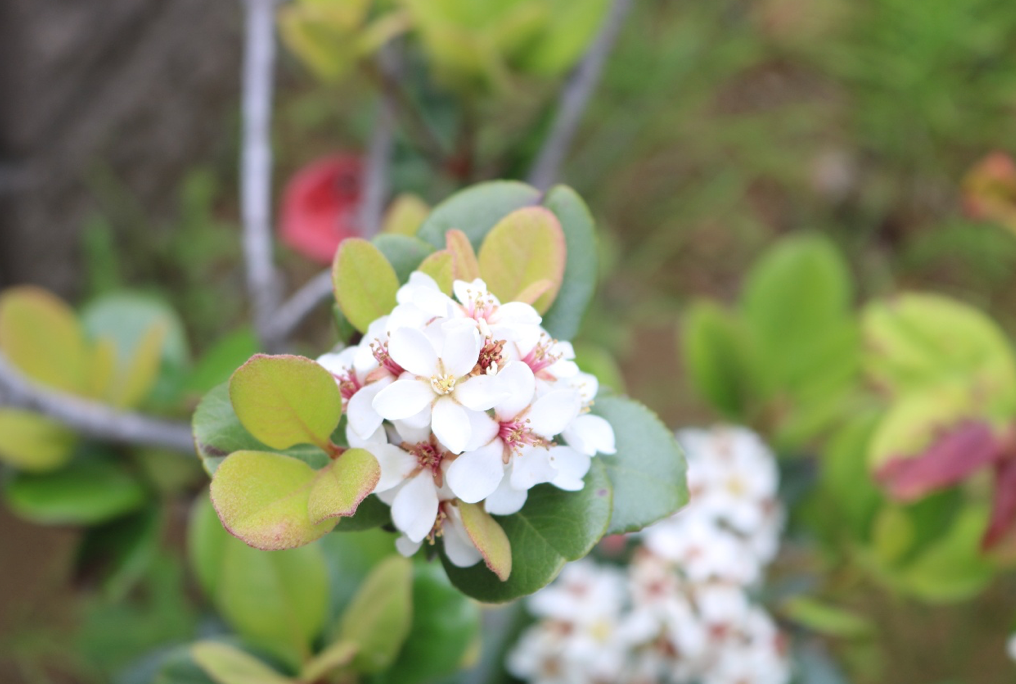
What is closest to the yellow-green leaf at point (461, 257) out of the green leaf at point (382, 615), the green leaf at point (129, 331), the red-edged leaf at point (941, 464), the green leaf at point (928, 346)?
the green leaf at point (382, 615)

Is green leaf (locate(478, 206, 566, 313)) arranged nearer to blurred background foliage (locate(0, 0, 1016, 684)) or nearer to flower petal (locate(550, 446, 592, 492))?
flower petal (locate(550, 446, 592, 492))

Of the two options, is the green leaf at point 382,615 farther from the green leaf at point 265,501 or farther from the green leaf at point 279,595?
the green leaf at point 265,501

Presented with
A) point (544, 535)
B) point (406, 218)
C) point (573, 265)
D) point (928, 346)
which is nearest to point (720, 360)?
point (928, 346)

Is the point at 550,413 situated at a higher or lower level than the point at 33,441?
higher

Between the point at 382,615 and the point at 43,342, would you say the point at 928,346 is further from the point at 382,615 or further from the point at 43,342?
the point at 43,342

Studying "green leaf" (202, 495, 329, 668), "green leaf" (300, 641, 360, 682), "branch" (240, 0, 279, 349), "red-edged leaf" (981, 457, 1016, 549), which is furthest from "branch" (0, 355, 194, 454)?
"red-edged leaf" (981, 457, 1016, 549)

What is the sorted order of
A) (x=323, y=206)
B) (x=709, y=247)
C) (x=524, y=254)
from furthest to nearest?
(x=709, y=247), (x=323, y=206), (x=524, y=254)
